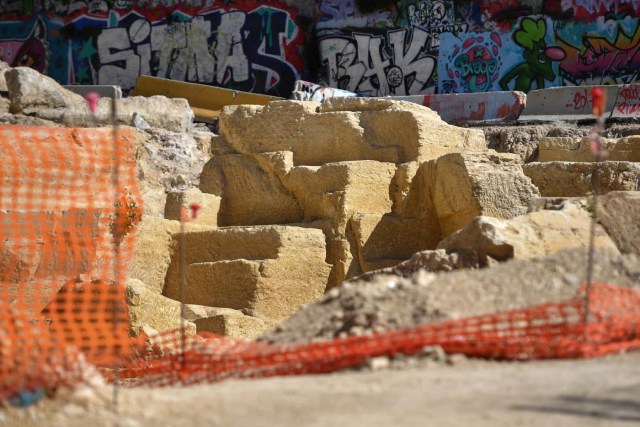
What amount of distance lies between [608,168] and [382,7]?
11.1 metres

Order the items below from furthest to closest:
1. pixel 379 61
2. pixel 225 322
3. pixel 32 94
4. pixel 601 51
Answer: pixel 379 61
pixel 601 51
pixel 32 94
pixel 225 322

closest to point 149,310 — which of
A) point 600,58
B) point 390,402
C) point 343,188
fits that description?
point 343,188

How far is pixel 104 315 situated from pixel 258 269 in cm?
182

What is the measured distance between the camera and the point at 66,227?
10.4 meters

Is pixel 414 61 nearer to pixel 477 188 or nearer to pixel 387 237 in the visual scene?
pixel 387 237

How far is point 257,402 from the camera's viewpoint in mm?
4824

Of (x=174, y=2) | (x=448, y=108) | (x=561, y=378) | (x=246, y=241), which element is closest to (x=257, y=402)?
(x=561, y=378)

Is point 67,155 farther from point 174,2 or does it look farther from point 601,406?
point 174,2

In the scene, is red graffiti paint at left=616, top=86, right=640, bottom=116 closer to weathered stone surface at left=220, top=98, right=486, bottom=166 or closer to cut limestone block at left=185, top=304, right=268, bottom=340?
weathered stone surface at left=220, top=98, right=486, bottom=166

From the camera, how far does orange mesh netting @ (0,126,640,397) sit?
18.4 feet

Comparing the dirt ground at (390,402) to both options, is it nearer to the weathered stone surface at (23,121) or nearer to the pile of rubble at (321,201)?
the pile of rubble at (321,201)

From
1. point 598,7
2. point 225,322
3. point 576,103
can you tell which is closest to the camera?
point 225,322

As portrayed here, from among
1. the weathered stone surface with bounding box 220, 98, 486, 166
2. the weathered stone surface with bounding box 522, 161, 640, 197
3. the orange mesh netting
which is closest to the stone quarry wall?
the weathered stone surface with bounding box 220, 98, 486, 166

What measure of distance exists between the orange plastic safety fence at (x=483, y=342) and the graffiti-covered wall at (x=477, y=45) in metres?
13.4
